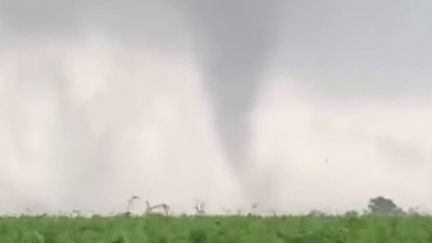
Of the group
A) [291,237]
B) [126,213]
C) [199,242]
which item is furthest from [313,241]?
[126,213]

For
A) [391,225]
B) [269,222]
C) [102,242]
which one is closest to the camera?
[102,242]

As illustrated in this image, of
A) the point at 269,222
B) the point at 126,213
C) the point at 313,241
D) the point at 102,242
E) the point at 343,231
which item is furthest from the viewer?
the point at 126,213

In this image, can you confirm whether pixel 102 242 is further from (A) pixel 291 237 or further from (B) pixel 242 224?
(B) pixel 242 224

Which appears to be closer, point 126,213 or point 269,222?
point 269,222

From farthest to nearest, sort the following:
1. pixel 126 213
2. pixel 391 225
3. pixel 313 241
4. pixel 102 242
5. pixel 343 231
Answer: pixel 126 213 < pixel 391 225 < pixel 343 231 < pixel 313 241 < pixel 102 242

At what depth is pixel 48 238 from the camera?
51.7ft

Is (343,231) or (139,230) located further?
(343,231)

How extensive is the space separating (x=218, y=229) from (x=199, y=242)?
1.73m

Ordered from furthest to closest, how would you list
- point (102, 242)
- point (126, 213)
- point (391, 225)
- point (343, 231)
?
point (126, 213)
point (391, 225)
point (343, 231)
point (102, 242)

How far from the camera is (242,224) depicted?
19.4 m

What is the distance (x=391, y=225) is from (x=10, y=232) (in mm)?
6607

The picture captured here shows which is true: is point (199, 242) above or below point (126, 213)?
below

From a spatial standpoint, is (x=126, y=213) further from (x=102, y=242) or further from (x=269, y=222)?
(x=102, y=242)

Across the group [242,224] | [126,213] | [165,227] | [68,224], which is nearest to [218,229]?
[165,227]
